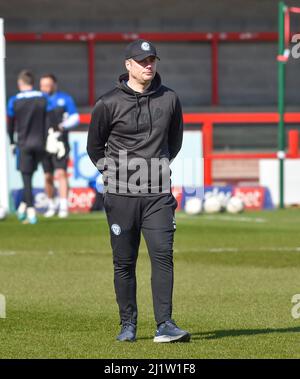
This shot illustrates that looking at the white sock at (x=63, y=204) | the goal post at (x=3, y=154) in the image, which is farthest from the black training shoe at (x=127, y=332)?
the white sock at (x=63, y=204)

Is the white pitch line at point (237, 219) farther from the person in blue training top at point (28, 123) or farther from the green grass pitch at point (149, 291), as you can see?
the person in blue training top at point (28, 123)

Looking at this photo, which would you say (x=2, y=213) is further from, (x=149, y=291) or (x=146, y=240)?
(x=146, y=240)

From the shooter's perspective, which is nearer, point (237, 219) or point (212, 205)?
point (237, 219)

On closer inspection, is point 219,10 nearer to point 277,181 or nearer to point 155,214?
point 277,181

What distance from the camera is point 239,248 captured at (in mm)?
15180

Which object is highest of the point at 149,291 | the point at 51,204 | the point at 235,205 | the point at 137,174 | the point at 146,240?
the point at 137,174

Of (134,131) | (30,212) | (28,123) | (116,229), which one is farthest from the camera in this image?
(28,123)

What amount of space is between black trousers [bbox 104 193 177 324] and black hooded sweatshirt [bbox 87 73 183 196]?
9 cm

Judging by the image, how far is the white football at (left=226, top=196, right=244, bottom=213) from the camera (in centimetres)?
2120

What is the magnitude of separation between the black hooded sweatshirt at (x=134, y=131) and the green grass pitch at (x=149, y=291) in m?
1.18

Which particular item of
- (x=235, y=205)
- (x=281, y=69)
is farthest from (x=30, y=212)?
(x=281, y=69)

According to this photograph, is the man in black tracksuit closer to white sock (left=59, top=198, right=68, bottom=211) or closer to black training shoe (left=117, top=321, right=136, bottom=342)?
black training shoe (left=117, top=321, right=136, bottom=342)

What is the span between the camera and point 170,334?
840cm

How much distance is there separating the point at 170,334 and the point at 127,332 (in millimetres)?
356
